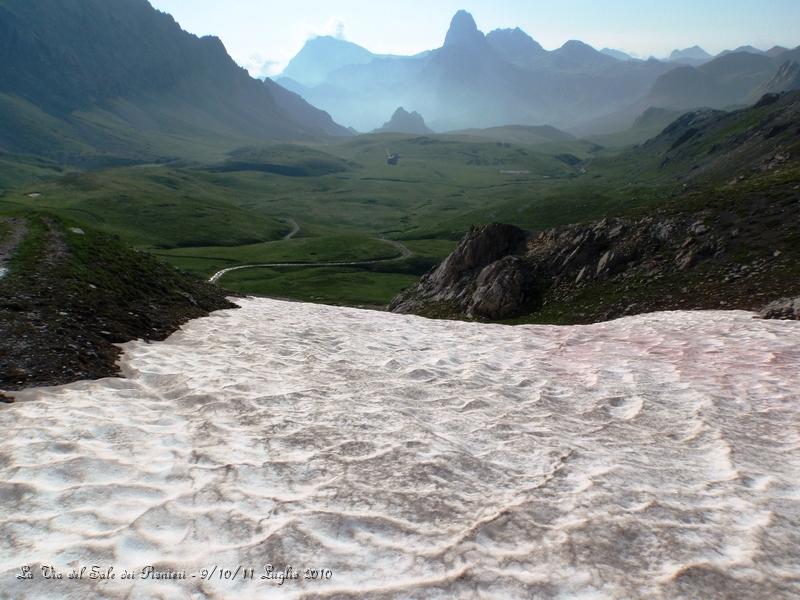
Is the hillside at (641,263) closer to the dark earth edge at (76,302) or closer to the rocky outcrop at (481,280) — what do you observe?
the rocky outcrop at (481,280)

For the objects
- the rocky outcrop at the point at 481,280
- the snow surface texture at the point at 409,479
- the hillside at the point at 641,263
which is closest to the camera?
the snow surface texture at the point at 409,479

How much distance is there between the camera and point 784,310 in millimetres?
24766

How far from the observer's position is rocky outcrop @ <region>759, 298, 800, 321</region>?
24.1 metres

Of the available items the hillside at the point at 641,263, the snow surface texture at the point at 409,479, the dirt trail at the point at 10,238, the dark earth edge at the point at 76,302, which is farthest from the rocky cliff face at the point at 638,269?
the dirt trail at the point at 10,238

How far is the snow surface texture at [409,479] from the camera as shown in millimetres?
7445

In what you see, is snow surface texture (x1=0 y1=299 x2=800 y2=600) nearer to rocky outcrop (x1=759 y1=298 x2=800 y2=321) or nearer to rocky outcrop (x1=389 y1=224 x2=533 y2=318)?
rocky outcrop (x1=759 y1=298 x2=800 y2=321)

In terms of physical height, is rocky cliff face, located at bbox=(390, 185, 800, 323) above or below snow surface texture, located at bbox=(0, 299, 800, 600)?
above

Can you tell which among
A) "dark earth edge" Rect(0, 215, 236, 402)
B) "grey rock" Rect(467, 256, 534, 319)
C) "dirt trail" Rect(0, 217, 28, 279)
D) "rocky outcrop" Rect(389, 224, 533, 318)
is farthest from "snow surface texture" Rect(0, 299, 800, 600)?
"rocky outcrop" Rect(389, 224, 533, 318)

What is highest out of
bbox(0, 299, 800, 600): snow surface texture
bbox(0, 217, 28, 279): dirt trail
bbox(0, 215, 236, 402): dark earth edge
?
bbox(0, 217, 28, 279): dirt trail

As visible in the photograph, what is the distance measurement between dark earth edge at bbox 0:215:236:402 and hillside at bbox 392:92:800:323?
25814 millimetres

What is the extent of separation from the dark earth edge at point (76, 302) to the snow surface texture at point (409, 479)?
1.14m

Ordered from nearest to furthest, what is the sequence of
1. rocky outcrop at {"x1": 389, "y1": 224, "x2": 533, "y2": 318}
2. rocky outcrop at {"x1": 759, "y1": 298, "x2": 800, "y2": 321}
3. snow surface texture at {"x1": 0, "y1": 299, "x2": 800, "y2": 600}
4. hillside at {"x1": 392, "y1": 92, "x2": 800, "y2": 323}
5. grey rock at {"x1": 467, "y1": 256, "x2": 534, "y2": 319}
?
snow surface texture at {"x1": 0, "y1": 299, "x2": 800, "y2": 600} < rocky outcrop at {"x1": 759, "y1": 298, "x2": 800, "y2": 321} < hillside at {"x1": 392, "y1": 92, "x2": 800, "y2": 323} < grey rock at {"x1": 467, "y1": 256, "x2": 534, "y2": 319} < rocky outcrop at {"x1": 389, "y1": 224, "x2": 533, "y2": 318}

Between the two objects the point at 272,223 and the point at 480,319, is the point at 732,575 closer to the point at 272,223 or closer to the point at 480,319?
the point at 480,319

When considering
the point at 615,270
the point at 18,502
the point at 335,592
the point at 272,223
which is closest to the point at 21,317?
the point at 18,502
